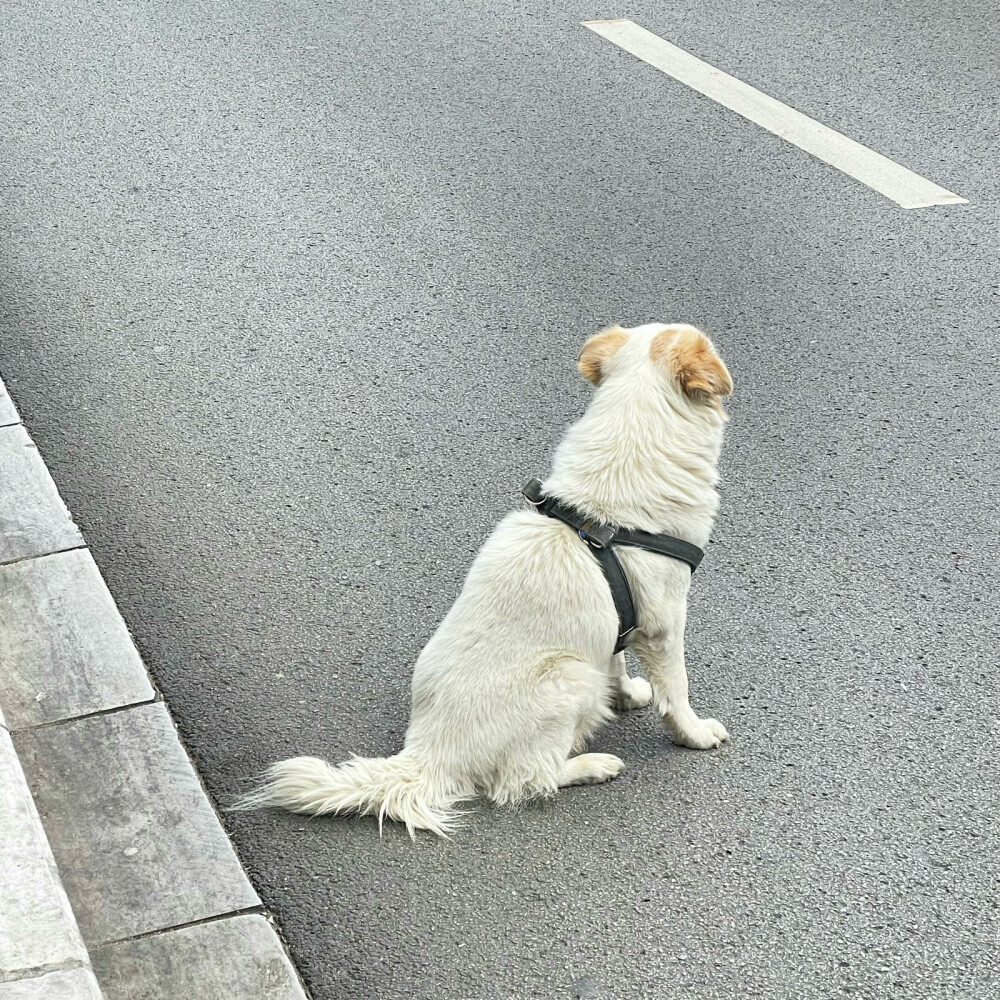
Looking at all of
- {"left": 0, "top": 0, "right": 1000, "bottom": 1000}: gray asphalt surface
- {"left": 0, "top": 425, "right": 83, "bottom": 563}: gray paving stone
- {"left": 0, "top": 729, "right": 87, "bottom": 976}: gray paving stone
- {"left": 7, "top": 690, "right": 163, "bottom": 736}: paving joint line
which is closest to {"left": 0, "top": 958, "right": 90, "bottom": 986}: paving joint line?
{"left": 0, "top": 729, "right": 87, "bottom": 976}: gray paving stone

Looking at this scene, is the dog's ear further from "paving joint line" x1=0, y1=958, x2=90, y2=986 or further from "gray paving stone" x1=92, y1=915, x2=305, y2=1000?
"paving joint line" x1=0, y1=958, x2=90, y2=986

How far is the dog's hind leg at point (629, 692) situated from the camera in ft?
12.0

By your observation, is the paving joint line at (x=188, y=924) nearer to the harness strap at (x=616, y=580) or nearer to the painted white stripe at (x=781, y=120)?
the harness strap at (x=616, y=580)

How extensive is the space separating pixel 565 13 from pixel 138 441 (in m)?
5.49

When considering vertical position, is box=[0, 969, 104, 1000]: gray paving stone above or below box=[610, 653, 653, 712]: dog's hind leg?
below


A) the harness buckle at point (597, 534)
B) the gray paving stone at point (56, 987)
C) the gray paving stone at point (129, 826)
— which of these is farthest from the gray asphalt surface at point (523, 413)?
the harness buckle at point (597, 534)

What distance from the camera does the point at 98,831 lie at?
3189 millimetres

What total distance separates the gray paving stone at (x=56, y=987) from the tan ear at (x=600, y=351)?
1.85 metres

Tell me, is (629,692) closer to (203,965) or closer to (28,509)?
(203,965)

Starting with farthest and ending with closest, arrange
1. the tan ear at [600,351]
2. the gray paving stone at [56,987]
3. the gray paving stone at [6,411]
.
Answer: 1. the gray paving stone at [6,411]
2. the tan ear at [600,351]
3. the gray paving stone at [56,987]

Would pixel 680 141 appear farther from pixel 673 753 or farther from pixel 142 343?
pixel 673 753

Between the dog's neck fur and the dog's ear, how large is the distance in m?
0.06

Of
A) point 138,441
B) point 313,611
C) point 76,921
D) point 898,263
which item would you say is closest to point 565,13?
point 898,263

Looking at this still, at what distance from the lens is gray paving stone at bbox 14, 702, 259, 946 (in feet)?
9.78
